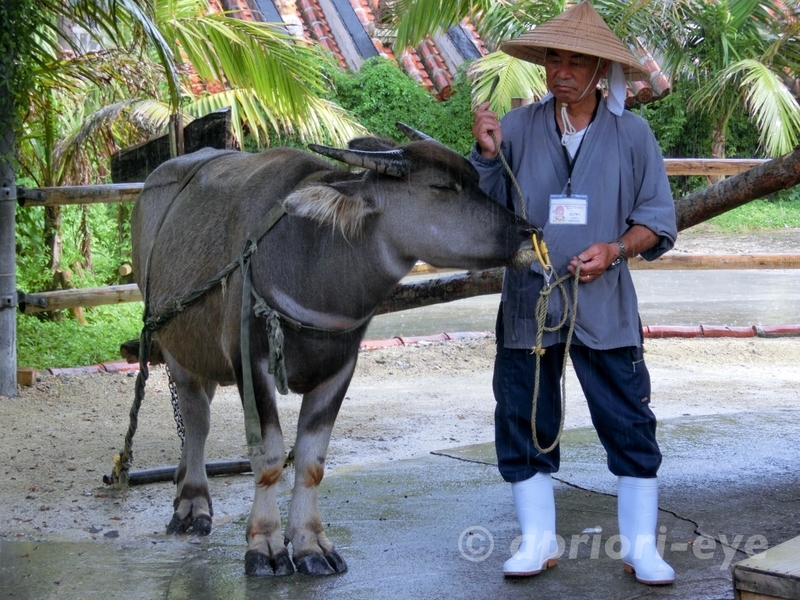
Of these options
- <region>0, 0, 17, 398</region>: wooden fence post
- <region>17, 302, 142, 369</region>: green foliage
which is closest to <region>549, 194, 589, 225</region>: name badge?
<region>0, 0, 17, 398</region>: wooden fence post

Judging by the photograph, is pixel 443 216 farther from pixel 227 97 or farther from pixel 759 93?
pixel 759 93

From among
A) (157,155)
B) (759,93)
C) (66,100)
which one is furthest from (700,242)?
(157,155)

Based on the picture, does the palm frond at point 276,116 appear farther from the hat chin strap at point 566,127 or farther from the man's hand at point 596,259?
the man's hand at point 596,259

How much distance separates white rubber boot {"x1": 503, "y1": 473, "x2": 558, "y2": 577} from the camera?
3.70 m

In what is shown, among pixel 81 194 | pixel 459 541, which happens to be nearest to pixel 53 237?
pixel 81 194

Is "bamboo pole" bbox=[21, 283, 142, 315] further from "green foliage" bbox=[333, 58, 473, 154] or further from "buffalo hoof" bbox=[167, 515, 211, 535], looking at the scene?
"green foliage" bbox=[333, 58, 473, 154]

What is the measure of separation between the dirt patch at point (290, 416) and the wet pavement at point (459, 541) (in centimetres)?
40

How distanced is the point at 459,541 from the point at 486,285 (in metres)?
1.81

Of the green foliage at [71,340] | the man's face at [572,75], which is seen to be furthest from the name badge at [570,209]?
the green foliage at [71,340]

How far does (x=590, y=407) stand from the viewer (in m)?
3.75

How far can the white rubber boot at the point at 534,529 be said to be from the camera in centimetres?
370

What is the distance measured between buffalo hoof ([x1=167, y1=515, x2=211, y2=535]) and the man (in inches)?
56.0

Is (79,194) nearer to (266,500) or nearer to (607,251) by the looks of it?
(266,500)

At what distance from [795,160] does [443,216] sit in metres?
2.09
